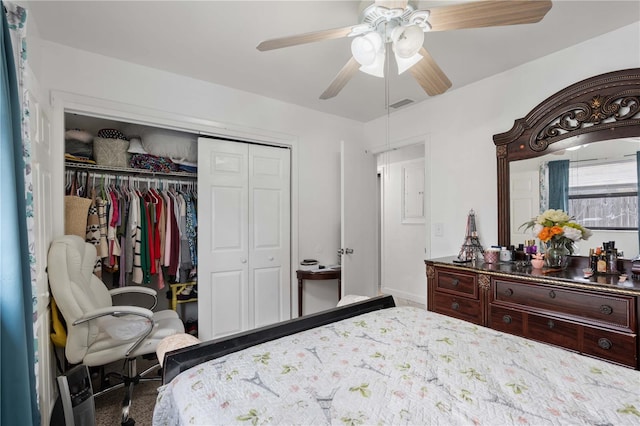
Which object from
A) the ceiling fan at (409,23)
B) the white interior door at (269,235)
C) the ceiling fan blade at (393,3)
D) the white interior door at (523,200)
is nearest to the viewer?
the ceiling fan at (409,23)

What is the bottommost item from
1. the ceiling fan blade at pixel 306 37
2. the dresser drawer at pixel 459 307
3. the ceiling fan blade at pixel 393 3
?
the dresser drawer at pixel 459 307

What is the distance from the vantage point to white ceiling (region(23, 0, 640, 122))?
1762mm

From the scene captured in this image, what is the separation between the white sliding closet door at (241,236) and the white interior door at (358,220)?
2.08 ft

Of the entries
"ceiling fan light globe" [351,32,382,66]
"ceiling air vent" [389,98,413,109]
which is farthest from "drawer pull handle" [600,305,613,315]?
"ceiling air vent" [389,98,413,109]

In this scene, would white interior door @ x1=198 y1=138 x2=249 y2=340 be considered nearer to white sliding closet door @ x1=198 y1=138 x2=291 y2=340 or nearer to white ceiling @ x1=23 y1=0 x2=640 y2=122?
white sliding closet door @ x1=198 y1=138 x2=291 y2=340

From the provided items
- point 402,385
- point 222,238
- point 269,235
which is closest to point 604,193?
point 402,385

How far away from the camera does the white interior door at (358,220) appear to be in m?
3.29

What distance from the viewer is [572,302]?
1.79 m

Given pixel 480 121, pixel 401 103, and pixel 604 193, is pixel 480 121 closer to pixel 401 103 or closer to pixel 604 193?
pixel 401 103

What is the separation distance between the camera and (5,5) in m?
1.06

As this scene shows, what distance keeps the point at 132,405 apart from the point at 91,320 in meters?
0.71

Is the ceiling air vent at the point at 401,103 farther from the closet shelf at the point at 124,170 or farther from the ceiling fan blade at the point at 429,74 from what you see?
the closet shelf at the point at 124,170

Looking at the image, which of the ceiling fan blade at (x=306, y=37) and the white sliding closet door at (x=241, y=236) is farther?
the white sliding closet door at (x=241, y=236)

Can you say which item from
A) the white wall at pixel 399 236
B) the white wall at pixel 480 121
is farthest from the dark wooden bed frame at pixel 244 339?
the white wall at pixel 399 236
